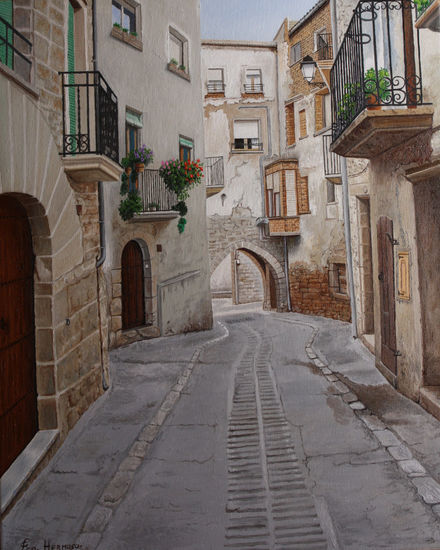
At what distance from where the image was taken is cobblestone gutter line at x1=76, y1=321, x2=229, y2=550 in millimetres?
3809

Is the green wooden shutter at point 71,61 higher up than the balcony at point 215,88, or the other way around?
the balcony at point 215,88

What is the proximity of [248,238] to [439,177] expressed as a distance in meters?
15.9

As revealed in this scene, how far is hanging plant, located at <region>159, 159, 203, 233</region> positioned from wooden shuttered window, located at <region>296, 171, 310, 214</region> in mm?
7795

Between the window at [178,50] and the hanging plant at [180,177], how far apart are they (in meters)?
3.12

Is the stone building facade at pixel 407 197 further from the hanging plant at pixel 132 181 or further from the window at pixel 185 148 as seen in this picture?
the window at pixel 185 148

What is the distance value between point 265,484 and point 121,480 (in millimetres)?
1346

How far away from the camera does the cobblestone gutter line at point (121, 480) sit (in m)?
3.81

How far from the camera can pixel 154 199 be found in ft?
41.3

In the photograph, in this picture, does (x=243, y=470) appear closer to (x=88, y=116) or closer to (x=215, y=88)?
(x=88, y=116)

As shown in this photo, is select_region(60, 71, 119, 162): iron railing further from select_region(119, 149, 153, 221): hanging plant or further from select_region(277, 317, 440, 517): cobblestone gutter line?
select_region(277, 317, 440, 517): cobblestone gutter line

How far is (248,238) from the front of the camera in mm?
22328

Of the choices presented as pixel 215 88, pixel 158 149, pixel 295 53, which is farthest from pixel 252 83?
pixel 158 149

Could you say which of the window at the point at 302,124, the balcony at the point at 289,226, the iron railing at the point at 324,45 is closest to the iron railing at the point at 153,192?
the balcony at the point at 289,226

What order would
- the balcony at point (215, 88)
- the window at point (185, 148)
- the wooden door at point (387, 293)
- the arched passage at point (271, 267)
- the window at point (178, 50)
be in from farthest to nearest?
the balcony at point (215, 88) < the arched passage at point (271, 267) < the window at point (185, 148) < the window at point (178, 50) < the wooden door at point (387, 293)
